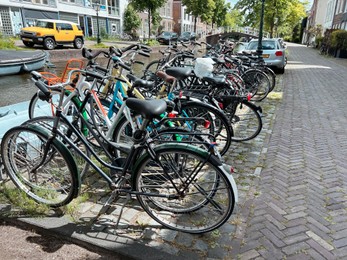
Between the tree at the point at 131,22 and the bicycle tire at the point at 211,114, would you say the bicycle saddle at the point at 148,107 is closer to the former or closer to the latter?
the bicycle tire at the point at 211,114

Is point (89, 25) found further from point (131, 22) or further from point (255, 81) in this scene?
point (255, 81)

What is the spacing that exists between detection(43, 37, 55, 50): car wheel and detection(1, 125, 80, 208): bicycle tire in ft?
54.9

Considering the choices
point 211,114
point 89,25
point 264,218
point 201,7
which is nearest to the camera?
point 264,218

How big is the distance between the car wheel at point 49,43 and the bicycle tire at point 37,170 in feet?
54.9

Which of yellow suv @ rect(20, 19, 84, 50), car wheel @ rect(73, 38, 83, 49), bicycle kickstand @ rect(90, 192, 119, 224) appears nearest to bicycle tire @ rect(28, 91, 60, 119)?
bicycle kickstand @ rect(90, 192, 119, 224)

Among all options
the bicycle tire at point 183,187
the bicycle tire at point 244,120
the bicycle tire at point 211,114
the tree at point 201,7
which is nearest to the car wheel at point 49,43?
the bicycle tire at point 244,120

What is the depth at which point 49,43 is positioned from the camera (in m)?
17.6

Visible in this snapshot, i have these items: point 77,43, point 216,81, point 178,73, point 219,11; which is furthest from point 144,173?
point 219,11

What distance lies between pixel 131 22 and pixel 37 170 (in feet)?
113

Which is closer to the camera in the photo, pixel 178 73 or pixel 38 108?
pixel 178 73

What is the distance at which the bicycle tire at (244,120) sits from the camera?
431 cm

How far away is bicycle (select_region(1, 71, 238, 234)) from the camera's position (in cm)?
218

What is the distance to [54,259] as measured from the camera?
2.13 m

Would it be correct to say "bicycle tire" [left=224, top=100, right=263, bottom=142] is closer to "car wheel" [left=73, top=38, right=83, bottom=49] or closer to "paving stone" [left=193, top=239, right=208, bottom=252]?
"paving stone" [left=193, top=239, right=208, bottom=252]
